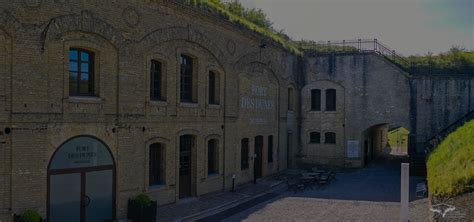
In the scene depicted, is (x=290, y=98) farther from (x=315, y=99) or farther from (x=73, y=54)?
(x=73, y=54)

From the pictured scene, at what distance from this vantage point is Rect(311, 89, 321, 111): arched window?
96.6 feet

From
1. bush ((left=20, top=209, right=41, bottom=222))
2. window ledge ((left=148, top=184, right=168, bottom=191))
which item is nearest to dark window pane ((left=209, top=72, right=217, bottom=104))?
window ledge ((left=148, top=184, right=168, bottom=191))

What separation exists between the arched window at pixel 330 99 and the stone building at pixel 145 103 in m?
1.58

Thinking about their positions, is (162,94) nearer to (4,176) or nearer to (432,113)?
(4,176)

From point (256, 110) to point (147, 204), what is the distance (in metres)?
10.4

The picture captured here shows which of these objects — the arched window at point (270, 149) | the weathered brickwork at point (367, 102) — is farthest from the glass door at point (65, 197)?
the weathered brickwork at point (367, 102)

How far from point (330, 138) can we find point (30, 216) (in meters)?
21.0

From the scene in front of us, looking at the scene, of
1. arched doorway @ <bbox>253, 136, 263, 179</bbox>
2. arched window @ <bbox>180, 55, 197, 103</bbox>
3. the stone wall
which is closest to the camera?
arched window @ <bbox>180, 55, 197, 103</bbox>

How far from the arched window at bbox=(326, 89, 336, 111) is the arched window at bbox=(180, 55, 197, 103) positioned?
13.2m

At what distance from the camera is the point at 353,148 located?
28297 mm

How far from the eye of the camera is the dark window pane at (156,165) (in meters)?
16.4

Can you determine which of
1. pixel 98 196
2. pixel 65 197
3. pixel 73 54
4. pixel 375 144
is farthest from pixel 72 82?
pixel 375 144

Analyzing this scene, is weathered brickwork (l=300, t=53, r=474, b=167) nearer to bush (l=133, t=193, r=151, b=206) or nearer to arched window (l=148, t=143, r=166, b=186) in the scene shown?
arched window (l=148, t=143, r=166, b=186)

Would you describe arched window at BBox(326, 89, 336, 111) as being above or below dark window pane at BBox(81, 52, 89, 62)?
below
